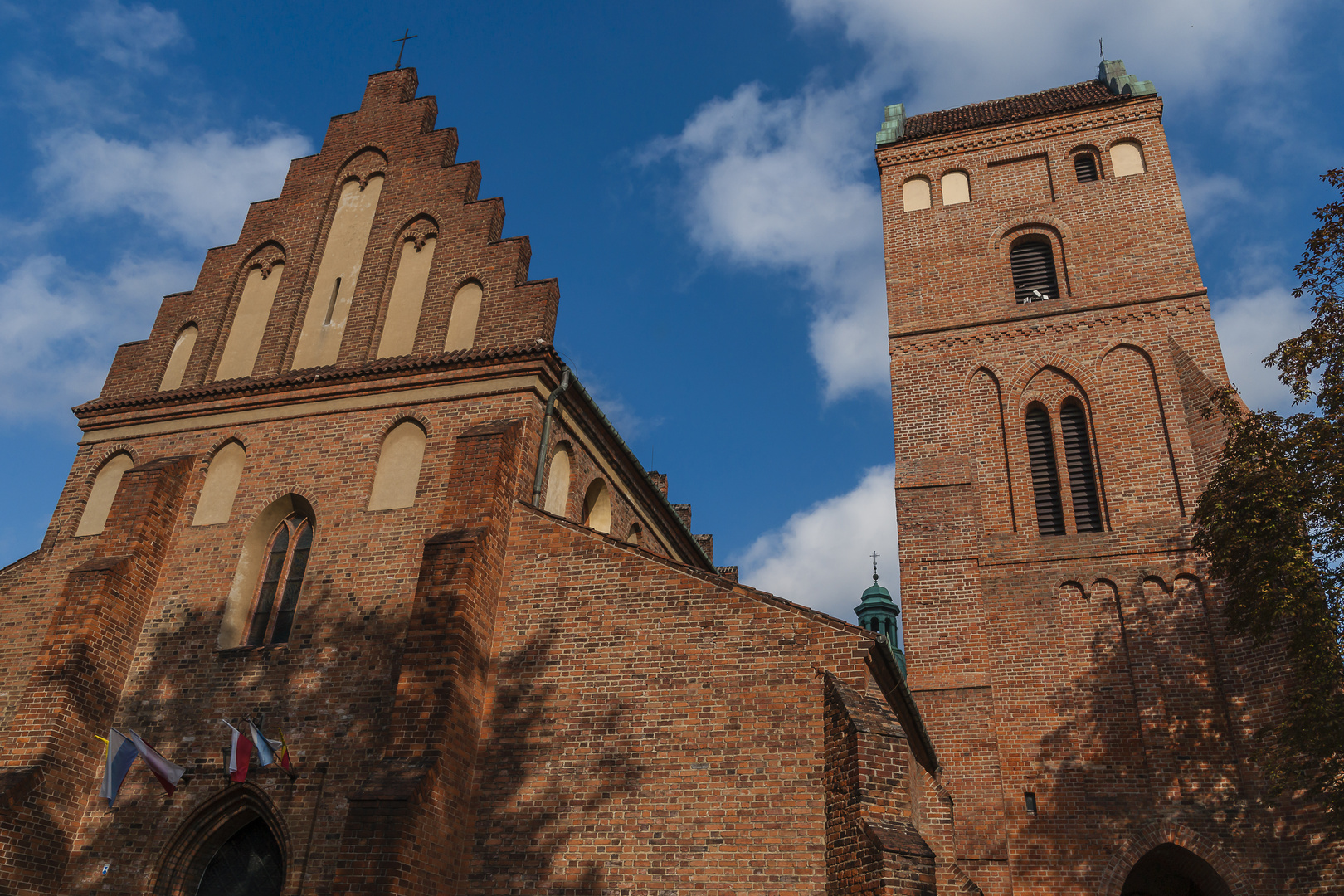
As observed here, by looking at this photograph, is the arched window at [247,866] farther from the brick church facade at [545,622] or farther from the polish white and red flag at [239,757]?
the polish white and red flag at [239,757]

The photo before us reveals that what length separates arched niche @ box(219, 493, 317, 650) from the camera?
12344 mm

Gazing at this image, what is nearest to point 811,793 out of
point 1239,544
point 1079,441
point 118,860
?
point 118,860

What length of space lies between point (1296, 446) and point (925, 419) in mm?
7915

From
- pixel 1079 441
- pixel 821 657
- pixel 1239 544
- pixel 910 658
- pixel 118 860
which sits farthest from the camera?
pixel 1079 441

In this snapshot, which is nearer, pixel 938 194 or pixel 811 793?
pixel 811 793

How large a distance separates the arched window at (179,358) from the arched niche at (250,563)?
11.1 feet

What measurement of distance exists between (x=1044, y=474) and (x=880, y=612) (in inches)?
1152

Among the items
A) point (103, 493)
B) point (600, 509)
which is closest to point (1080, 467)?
point (600, 509)

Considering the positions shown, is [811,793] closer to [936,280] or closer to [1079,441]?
[1079,441]

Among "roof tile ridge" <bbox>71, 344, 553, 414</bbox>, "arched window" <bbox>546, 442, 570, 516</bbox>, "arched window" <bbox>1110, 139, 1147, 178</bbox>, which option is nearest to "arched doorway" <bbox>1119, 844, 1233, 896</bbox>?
"arched window" <bbox>546, 442, 570, 516</bbox>

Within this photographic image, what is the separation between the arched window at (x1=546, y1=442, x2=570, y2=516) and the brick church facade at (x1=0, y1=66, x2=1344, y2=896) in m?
0.13

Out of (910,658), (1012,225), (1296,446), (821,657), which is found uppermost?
(1012,225)

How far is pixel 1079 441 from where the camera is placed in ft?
64.4

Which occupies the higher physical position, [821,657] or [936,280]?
[936,280]
